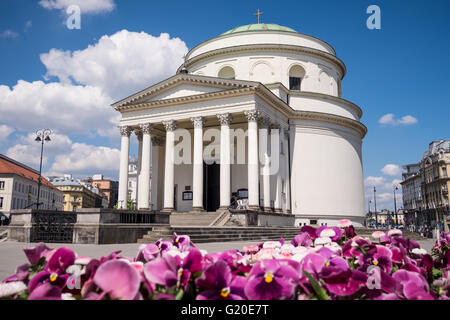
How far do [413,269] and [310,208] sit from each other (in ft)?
121

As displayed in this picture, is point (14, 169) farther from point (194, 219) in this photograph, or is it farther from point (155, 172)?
point (194, 219)

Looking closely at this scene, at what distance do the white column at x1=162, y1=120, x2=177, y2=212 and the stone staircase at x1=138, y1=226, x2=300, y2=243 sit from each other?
9491 mm

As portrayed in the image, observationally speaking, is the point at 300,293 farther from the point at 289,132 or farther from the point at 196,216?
the point at 289,132

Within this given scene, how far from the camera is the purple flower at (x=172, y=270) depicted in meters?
1.49

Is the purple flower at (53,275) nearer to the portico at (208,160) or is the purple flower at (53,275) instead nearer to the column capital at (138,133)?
the portico at (208,160)

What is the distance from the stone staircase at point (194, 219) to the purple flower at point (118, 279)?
88.2 ft

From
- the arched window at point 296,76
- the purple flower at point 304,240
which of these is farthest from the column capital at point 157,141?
the purple flower at point 304,240

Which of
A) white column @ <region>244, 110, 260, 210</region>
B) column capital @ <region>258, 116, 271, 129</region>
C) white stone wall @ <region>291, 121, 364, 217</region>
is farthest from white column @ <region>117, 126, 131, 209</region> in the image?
white stone wall @ <region>291, 121, 364, 217</region>

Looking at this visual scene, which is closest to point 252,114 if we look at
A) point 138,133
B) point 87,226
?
point 138,133

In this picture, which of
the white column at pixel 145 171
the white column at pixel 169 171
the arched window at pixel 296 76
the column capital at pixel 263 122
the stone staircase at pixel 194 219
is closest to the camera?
the stone staircase at pixel 194 219

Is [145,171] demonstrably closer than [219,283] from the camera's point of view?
No

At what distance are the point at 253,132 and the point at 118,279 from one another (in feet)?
96.4

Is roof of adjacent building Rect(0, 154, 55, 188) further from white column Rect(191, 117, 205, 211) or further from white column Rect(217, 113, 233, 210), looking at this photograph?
white column Rect(217, 113, 233, 210)

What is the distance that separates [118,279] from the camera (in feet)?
4.49
